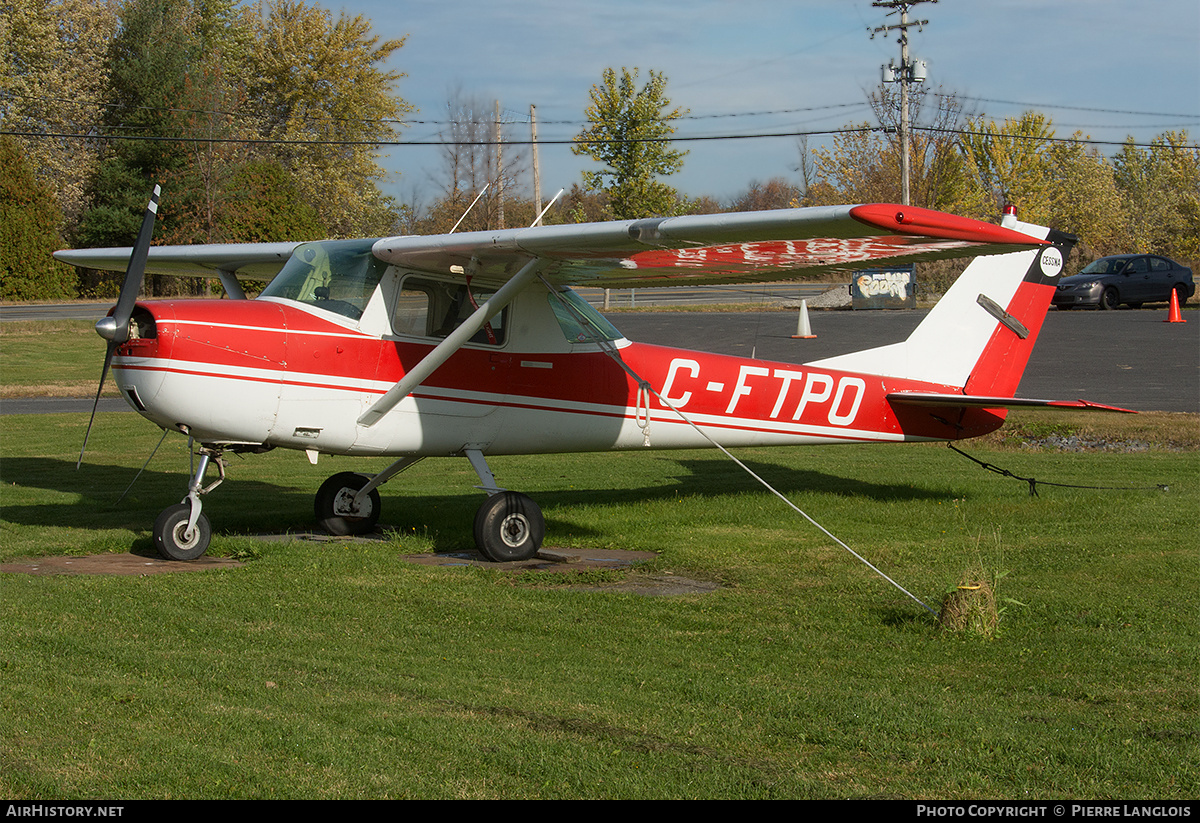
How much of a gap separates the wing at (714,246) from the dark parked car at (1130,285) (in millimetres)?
27969

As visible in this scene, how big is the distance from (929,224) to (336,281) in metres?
5.00

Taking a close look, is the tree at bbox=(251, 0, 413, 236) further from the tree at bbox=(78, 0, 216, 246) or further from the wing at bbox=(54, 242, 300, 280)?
the wing at bbox=(54, 242, 300, 280)

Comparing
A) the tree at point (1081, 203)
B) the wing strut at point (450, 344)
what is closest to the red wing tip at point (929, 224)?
the wing strut at point (450, 344)

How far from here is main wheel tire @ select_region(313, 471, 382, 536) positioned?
1023 centimetres

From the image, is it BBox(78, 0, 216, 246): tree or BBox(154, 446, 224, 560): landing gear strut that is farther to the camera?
BBox(78, 0, 216, 246): tree

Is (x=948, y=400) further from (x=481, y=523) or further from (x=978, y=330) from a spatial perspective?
(x=481, y=523)

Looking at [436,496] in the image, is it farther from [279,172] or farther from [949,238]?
[279,172]

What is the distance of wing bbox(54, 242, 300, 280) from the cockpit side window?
1.71m

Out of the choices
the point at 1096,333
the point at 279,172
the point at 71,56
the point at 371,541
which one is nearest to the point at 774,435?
the point at 371,541

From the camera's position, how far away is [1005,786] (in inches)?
161

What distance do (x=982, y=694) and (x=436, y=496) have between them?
831cm

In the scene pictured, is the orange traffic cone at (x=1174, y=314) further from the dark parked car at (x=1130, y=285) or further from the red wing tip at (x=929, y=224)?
the red wing tip at (x=929, y=224)

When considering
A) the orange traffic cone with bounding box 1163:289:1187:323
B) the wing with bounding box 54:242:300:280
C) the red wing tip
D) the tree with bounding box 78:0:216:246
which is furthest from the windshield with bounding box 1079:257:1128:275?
the tree with bounding box 78:0:216:246

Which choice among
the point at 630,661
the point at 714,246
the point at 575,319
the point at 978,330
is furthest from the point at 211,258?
the point at 978,330
